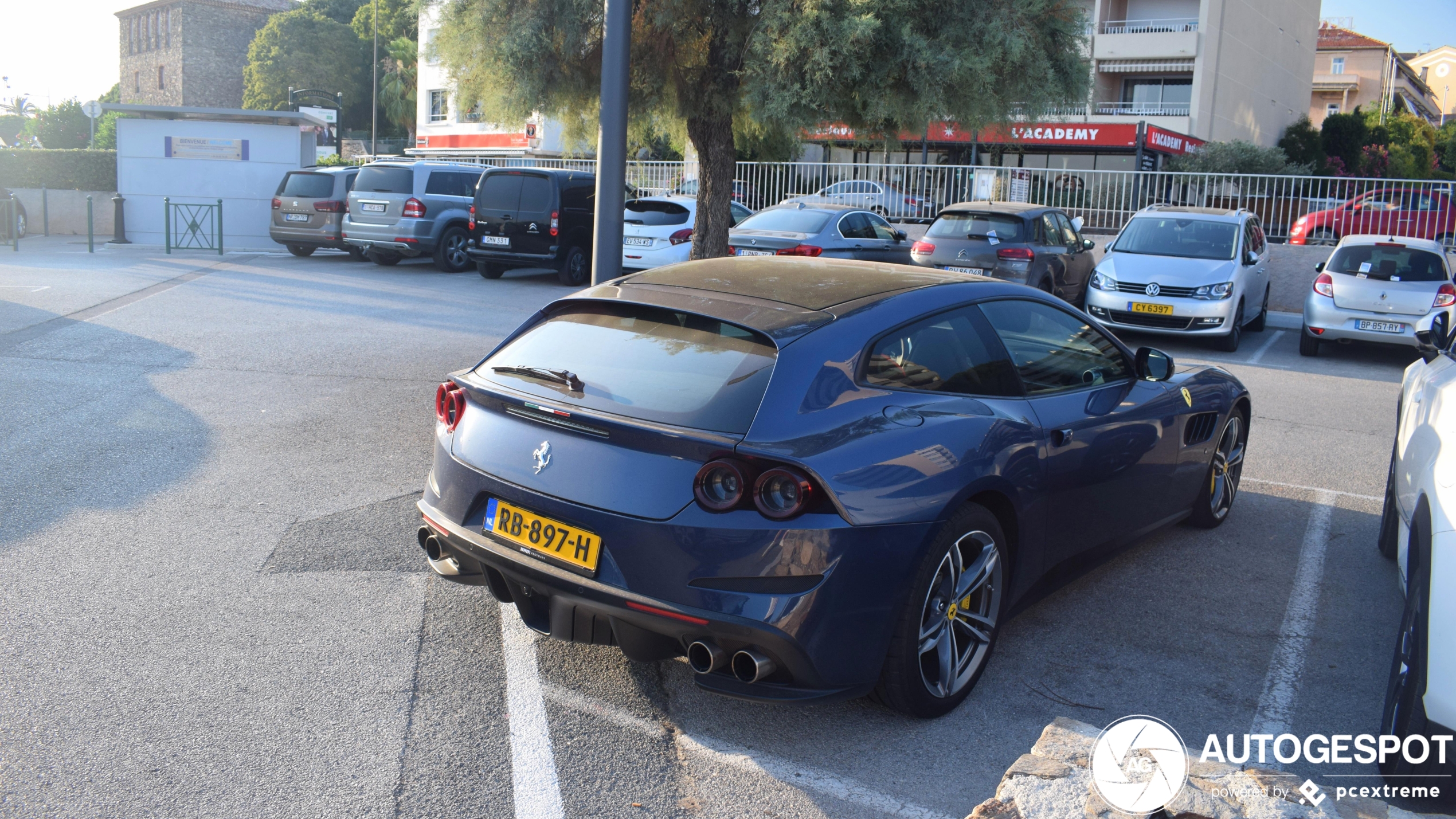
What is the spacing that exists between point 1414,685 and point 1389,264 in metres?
11.9

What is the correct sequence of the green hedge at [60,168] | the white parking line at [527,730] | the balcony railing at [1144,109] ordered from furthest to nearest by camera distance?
1. the balcony railing at [1144,109]
2. the green hedge at [60,168]
3. the white parking line at [527,730]

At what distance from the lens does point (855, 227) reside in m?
15.6

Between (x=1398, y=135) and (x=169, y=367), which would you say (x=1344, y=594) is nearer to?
(x=169, y=367)

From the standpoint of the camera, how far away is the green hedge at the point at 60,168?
31.7 meters

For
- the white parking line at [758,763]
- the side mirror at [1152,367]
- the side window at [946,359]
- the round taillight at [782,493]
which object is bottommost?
the white parking line at [758,763]

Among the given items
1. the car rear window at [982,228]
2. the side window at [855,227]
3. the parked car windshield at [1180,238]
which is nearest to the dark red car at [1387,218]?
the parked car windshield at [1180,238]

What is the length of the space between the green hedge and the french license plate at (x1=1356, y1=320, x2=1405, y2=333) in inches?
1257

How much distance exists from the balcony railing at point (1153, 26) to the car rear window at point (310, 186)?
35.9 metres

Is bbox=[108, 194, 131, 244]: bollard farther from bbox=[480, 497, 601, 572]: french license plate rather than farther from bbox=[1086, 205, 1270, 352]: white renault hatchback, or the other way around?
bbox=[480, 497, 601, 572]: french license plate

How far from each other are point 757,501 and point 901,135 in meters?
12.3

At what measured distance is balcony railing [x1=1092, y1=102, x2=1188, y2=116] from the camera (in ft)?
146

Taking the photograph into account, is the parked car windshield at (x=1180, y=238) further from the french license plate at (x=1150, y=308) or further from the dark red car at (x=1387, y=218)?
the dark red car at (x=1387, y=218)

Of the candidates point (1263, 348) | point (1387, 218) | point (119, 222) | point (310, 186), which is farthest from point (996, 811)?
point (119, 222)

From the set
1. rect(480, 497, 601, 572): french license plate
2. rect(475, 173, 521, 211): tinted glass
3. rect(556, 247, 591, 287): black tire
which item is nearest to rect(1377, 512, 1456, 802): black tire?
rect(480, 497, 601, 572): french license plate
